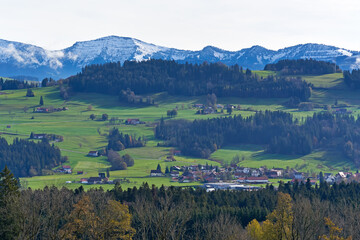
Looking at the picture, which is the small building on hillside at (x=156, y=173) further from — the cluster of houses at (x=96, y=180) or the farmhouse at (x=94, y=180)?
the farmhouse at (x=94, y=180)

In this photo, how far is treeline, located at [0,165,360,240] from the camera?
72.6 m

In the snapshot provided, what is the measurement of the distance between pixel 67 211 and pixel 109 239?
3585 cm

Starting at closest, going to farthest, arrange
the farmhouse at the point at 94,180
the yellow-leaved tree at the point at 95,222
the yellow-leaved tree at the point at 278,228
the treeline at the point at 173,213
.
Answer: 1. the treeline at the point at 173,213
2. the yellow-leaved tree at the point at 95,222
3. the yellow-leaved tree at the point at 278,228
4. the farmhouse at the point at 94,180

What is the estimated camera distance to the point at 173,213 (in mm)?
81375

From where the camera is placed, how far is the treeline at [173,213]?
238 ft

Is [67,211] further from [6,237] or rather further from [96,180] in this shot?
[96,180]

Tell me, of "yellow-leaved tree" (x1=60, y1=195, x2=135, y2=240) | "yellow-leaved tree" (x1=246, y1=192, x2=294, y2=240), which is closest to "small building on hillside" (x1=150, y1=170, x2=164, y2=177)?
"yellow-leaved tree" (x1=60, y1=195, x2=135, y2=240)

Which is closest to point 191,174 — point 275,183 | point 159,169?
point 159,169

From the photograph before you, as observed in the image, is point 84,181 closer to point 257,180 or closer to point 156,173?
point 156,173

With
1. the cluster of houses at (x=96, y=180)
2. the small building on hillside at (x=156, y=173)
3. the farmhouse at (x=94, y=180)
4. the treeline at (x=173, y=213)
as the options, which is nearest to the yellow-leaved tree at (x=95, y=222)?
the treeline at (x=173, y=213)

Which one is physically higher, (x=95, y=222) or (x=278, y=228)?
(x=95, y=222)

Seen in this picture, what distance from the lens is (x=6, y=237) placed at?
78.4m

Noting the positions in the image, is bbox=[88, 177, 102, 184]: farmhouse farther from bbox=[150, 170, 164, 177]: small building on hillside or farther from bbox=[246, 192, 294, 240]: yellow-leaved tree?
bbox=[246, 192, 294, 240]: yellow-leaved tree

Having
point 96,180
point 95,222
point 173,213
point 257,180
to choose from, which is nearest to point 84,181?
point 96,180
